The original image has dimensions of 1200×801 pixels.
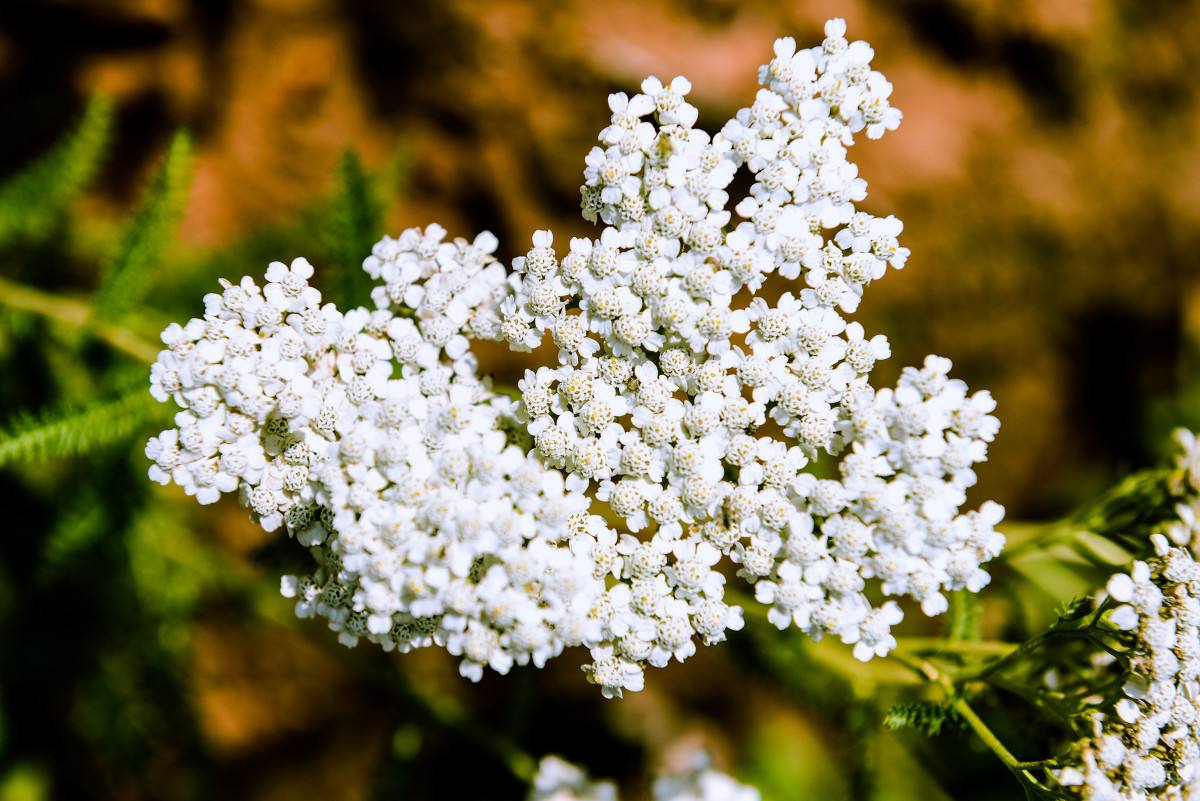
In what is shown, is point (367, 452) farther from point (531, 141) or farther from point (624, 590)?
point (531, 141)

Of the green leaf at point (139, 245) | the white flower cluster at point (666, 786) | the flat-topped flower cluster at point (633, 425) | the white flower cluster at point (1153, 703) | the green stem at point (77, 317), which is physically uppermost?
the white flower cluster at point (1153, 703)

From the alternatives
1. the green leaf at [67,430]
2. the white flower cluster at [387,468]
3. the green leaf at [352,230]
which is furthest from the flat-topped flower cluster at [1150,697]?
the green leaf at [67,430]

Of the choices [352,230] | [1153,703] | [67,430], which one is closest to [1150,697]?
[1153,703]

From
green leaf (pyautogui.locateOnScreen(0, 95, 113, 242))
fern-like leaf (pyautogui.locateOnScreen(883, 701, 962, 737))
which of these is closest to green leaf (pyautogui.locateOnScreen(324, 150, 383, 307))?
green leaf (pyautogui.locateOnScreen(0, 95, 113, 242))

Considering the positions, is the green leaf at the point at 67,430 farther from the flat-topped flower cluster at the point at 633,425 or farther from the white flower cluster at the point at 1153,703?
the white flower cluster at the point at 1153,703

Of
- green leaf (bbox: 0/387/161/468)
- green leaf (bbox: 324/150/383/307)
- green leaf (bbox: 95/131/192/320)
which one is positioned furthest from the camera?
green leaf (bbox: 95/131/192/320)

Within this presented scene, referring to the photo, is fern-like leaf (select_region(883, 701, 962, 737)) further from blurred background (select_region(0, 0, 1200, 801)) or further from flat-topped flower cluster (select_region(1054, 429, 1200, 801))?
blurred background (select_region(0, 0, 1200, 801))
